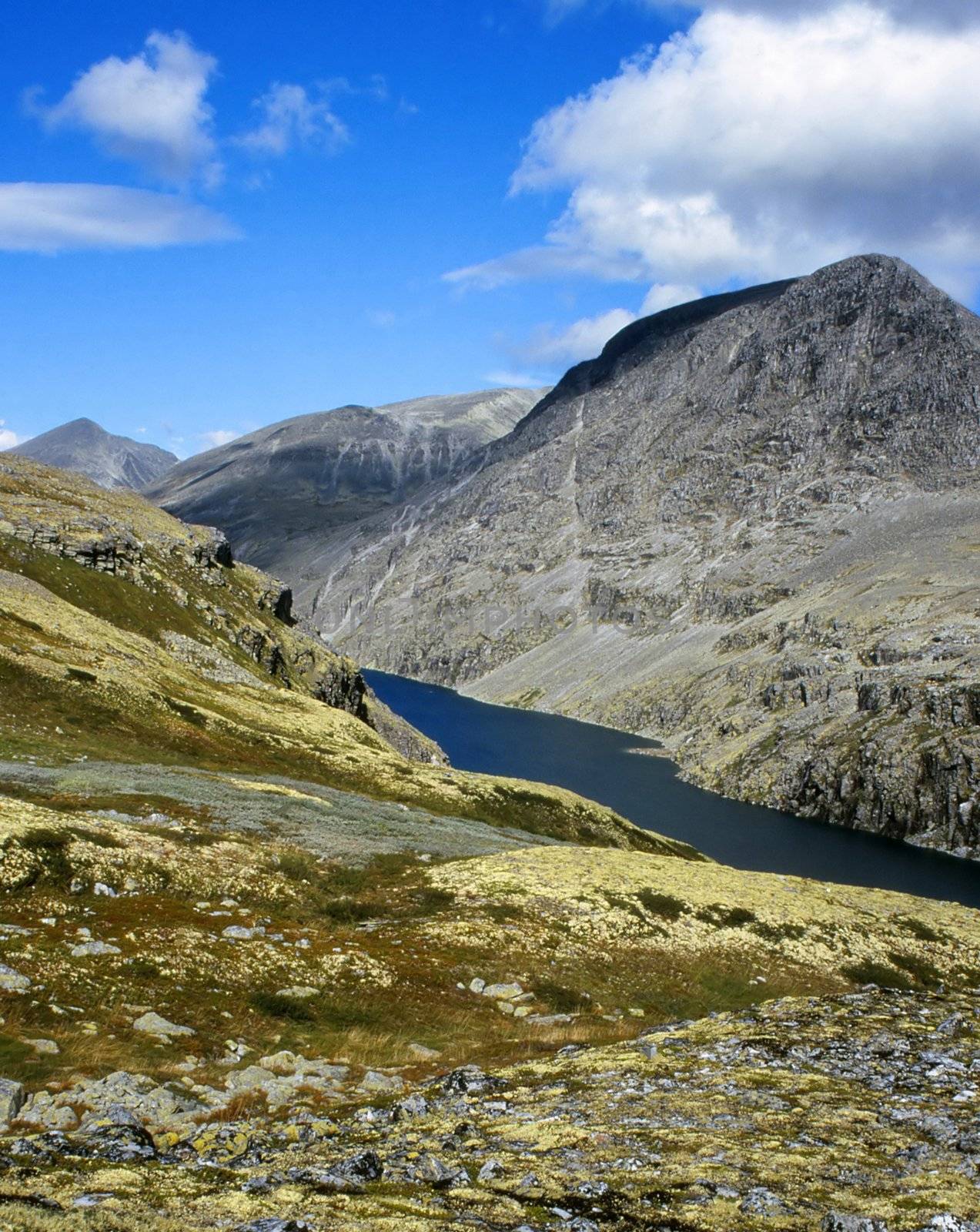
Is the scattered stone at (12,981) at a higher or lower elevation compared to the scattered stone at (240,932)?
higher

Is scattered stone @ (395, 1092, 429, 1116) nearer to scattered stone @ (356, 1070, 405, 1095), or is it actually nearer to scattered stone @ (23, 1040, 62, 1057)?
scattered stone @ (356, 1070, 405, 1095)

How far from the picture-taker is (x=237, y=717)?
243ft

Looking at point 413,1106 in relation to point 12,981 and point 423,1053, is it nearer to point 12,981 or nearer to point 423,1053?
point 423,1053

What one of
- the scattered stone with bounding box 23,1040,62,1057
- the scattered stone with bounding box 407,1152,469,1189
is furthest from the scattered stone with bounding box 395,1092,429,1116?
the scattered stone with bounding box 23,1040,62,1057

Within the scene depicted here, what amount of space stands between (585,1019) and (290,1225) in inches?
722

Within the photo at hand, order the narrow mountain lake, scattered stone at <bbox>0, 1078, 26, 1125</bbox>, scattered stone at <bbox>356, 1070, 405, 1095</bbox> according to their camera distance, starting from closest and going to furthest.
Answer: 1. scattered stone at <bbox>0, 1078, 26, 1125</bbox>
2. scattered stone at <bbox>356, 1070, 405, 1095</bbox>
3. the narrow mountain lake

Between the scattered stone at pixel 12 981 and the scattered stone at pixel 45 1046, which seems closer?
the scattered stone at pixel 45 1046

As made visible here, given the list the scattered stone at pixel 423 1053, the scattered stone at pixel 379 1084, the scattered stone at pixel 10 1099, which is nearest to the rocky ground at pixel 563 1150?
the scattered stone at pixel 379 1084

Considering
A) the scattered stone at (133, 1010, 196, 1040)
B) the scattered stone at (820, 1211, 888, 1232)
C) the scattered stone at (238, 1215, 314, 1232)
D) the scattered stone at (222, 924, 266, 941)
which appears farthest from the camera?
the scattered stone at (222, 924, 266, 941)

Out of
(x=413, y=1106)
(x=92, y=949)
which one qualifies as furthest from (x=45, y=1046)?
(x=413, y=1106)

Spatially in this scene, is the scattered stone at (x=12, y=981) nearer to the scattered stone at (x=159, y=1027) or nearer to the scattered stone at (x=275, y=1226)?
the scattered stone at (x=159, y=1027)

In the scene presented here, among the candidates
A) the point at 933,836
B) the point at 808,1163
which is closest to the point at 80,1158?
the point at 808,1163

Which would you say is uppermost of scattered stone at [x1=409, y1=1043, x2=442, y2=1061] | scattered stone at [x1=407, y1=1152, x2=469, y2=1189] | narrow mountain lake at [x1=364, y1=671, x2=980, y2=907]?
scattered stone at [x1=407, y1=1152, x2=469, y2=1189]

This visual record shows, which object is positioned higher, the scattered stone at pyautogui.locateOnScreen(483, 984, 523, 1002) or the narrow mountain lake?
the scattered stone at pyautogui.locateOnScreen(483, 984, 523, 1002)
